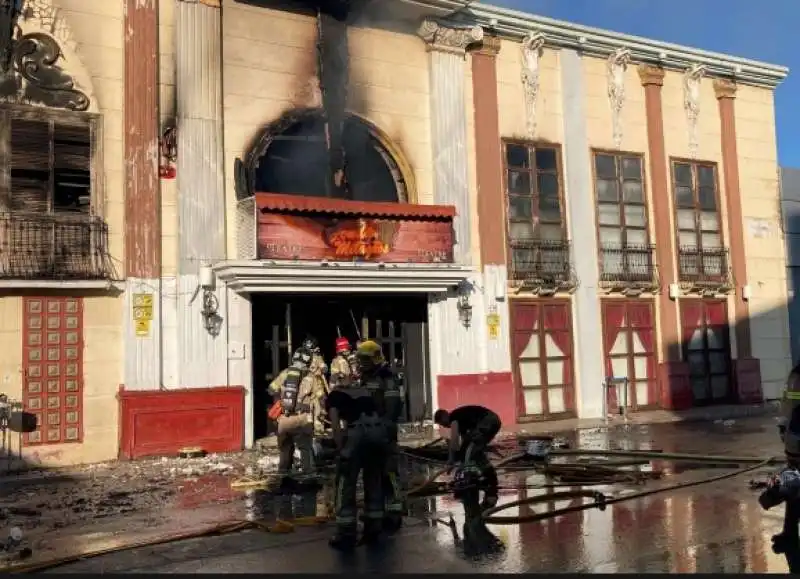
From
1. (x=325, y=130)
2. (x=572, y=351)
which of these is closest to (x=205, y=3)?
(x=325, y=130)

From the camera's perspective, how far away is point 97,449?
13.0m

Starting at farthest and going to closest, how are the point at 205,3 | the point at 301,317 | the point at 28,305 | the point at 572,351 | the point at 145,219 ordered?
the point at 572,351, the point at 301,317, the point at 205,3, the point at 145,219, the point at 28,305

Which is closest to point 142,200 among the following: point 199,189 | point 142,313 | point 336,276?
point 199,189

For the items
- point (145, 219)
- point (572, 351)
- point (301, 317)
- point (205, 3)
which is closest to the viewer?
point (145, 219)

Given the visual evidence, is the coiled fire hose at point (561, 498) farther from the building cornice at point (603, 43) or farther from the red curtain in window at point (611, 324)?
the building cornice at point (603, 43)

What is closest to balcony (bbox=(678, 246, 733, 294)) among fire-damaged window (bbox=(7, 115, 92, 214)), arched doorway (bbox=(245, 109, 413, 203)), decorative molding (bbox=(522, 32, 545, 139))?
decorative molding (bbox=(522, 32, 545, 139))

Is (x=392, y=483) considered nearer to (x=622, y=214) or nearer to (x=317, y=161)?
(x=317, y=161)

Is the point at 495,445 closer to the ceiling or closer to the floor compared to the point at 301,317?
closer to the floor

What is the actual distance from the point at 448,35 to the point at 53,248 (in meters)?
9.00

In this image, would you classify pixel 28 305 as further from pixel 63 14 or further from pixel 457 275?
pixel 457 275

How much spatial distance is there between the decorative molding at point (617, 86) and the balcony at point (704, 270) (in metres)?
3.27

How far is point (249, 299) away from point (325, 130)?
Answer: 376 centimetres

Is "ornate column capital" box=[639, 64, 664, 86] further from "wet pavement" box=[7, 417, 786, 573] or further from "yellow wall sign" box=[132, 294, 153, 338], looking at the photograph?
"yellow wall sign" box=[132, 294, 153, 338]

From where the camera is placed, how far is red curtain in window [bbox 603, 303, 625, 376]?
1850cm
